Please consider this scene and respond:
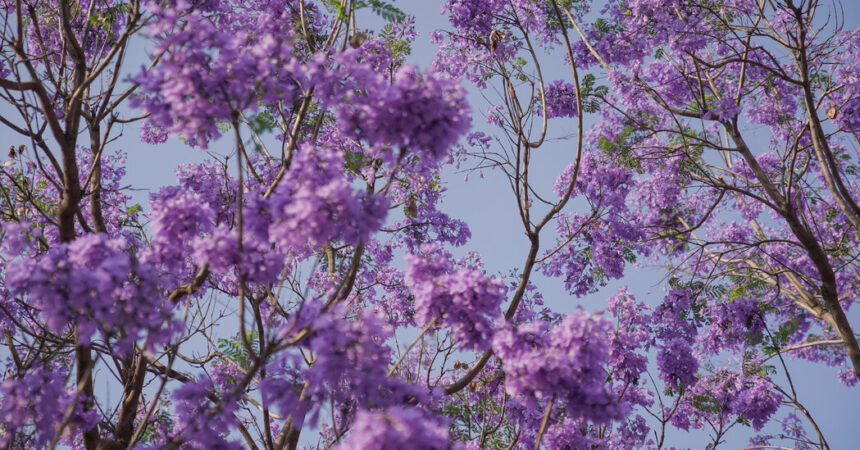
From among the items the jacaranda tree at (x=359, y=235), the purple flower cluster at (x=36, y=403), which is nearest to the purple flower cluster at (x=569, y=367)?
the jacaranda tree at (x=359, y=235)

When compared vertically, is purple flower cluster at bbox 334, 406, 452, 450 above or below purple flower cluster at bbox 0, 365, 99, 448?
below

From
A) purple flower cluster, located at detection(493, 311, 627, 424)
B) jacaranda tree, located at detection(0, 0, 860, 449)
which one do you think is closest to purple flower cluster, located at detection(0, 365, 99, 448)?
jacaranda tree, located at detection(0, 0, 860, 449)

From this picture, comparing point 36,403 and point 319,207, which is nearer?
point 319,207

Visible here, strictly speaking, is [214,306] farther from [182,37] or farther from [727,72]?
[727,72]

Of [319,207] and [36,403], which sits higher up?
[319,207]

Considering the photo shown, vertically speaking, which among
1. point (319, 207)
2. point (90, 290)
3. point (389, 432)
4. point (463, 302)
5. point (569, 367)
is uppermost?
point (319, 207)

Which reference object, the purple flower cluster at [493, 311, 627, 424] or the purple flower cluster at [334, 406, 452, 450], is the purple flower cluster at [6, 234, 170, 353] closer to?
the purple flower cluster at [334, 406, 452, 450]

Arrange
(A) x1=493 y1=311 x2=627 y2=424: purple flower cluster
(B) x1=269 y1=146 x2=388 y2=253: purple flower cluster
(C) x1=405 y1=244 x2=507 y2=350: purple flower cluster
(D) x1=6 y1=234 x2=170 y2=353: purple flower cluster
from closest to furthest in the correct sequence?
(D) x1=6 y1=234 x2=170 y2=353: purple flower cluster → (B) x1=269 y1=146 x2=388 y2=253: purple flower cluster → (A) x1=493 y1=311 x2=627 y2=424: purple flower cluster → (C) x1=405 y1=244 x2=507 y2=350: purple flower cluster

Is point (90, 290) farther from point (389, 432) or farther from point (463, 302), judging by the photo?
point (463, 302)

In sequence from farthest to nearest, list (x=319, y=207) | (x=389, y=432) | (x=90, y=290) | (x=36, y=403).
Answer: (x=36, y=403)
(x=319, y=207)
(x=90, y=290)
(x=389, y=432)

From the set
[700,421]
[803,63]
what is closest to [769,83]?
[803,63]

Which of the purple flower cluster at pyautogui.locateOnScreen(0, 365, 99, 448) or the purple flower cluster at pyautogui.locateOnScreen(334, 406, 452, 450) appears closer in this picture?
the purple flower cluster at pyautogui.locateOnScreen(334, 406, 452, 450)

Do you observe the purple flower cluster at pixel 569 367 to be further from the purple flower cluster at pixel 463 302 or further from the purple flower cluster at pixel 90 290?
the purple flower cluster at pixel 90 290

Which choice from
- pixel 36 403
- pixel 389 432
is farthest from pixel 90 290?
pixel 389 432
